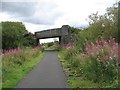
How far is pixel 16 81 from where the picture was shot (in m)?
16.3

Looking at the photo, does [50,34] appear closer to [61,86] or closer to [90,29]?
[90,29]

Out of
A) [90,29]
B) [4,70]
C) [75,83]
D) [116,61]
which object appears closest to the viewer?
[116,61]

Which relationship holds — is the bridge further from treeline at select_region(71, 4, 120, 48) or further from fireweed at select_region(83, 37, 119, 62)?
fireweed at select_region(83, 37, 119, 62)

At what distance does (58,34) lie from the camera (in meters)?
69.9

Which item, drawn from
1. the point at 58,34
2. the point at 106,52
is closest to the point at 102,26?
the point at 106,52

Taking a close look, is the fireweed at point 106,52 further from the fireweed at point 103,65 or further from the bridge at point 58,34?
the bridge at point 58,34

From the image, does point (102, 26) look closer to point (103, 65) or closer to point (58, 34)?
point (103, 65)

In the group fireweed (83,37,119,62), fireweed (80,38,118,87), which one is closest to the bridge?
fireweed (80,38,118,87)

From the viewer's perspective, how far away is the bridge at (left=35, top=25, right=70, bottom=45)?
201 feet

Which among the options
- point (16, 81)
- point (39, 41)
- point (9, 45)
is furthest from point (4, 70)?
point (39, 41)

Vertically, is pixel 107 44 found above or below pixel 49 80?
above

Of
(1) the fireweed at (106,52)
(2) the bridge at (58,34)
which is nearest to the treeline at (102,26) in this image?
(1) the fireweed at (106,52)

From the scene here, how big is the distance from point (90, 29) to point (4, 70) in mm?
9375

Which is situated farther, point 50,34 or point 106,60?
point 50,34
